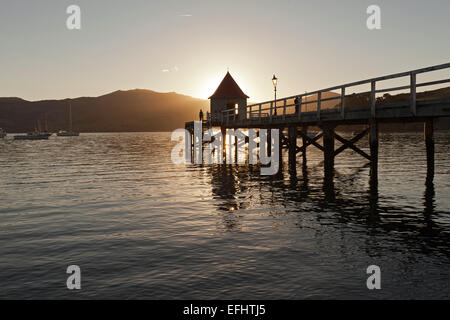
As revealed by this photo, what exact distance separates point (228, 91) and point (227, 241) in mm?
39790

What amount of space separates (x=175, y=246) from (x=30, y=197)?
947 cm

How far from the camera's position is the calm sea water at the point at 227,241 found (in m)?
6.86

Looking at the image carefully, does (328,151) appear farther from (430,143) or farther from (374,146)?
(430,143)

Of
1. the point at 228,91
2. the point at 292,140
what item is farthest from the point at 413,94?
the point at 228,91

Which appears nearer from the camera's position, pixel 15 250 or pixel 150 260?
pixel 150 260

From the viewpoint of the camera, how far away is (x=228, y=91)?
158 ft

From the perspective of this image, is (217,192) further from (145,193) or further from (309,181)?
(309,181)

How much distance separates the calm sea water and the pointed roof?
30.4 metres

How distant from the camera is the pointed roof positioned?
157 ft

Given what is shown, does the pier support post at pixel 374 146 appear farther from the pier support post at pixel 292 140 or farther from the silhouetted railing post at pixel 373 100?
the pier support post at pixel 292 140

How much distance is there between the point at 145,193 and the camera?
668 inches
